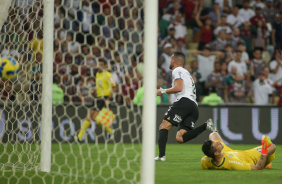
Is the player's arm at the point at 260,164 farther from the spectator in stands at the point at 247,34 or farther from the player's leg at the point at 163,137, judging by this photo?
the spectator in stands at the point at 247,34

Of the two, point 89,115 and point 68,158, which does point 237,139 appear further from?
point 68,158

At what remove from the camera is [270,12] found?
16375 mm

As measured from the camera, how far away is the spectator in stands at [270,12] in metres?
16.3

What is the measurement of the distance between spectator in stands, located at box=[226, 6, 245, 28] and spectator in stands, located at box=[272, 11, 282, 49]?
38.7 inches

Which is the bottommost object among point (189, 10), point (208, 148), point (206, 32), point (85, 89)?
point (208, 148)

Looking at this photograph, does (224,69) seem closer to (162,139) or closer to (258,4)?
(258,4)

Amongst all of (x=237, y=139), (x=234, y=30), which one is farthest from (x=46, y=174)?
(x=234, y=30)

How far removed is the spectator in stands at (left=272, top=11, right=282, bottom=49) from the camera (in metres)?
15.9

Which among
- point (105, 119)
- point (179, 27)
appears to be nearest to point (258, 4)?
point (179, 27)

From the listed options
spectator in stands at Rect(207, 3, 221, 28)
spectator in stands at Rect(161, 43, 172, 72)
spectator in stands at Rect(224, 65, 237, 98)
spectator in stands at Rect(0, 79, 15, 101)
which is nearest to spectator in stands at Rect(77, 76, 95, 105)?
spectator in stands at Rect(0, 79, 15, 101)

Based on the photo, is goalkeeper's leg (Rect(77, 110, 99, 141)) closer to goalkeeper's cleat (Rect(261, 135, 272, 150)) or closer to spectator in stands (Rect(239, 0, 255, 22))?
goalkeeper's cleat (Rect(261, 135, 272, 150))

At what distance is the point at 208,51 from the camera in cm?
1497

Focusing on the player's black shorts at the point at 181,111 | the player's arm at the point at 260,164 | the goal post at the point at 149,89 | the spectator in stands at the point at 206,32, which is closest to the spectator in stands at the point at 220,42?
the spectator in stands at the point at 206,32

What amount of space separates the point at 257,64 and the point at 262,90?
88cm
